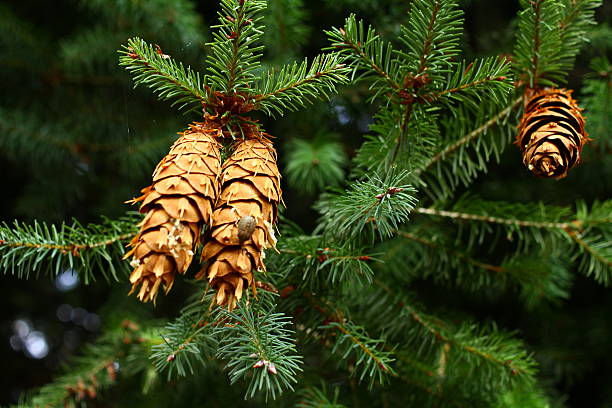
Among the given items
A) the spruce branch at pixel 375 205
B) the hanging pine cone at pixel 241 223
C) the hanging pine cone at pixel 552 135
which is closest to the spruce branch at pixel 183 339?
the hanging pine cone at pixel 241 223

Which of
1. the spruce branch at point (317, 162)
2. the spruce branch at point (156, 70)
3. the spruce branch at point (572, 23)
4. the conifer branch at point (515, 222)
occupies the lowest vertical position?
the conifer branch at point (515, 222)

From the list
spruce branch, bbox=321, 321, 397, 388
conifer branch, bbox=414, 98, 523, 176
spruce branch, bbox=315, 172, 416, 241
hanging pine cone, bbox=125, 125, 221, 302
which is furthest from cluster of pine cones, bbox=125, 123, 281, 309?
conifer branch, bbox=414, 98, 523, 176

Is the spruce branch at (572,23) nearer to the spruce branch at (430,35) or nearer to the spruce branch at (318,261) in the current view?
the spruce branch at (430,35)

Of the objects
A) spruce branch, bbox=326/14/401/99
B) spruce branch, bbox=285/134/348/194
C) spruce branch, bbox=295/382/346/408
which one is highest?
spruce branch, bbox=285/134/348/194

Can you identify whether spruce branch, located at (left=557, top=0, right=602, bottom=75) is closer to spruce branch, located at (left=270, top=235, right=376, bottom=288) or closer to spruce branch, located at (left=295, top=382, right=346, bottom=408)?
spruce branch, located at (left=270, top=235, right=376, bottom=288)

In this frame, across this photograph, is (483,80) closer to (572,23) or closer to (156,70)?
(572,23)

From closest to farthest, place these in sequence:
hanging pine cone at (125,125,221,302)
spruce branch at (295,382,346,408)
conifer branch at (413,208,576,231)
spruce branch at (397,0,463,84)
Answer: hanging pine cone at (125,125,221,302) → spruce branch at (397,0,463,84) → spruce branch at (295,382,346,408) → conifer branch at (413,208,576,231)
